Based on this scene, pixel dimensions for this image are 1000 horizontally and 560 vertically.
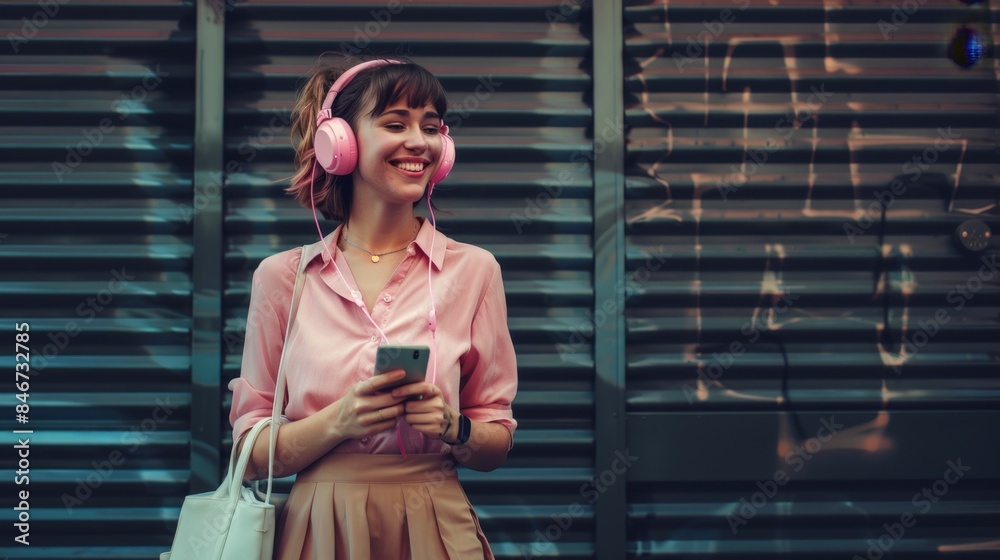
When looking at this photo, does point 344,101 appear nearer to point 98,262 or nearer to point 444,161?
point 444,161

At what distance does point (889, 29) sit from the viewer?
4.61 m

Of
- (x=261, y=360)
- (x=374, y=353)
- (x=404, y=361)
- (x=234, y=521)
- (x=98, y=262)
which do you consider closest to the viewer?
(x=404, y=361)

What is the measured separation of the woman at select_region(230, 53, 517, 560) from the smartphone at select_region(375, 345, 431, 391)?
0.03 m

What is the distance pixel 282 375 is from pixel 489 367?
556mm

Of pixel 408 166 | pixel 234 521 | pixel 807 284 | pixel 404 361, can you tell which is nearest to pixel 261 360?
pixel 234 521

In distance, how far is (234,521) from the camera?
212 cm

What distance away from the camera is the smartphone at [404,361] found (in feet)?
6.49

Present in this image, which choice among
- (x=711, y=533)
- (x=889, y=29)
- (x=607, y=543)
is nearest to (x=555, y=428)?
(x=607, y=543)

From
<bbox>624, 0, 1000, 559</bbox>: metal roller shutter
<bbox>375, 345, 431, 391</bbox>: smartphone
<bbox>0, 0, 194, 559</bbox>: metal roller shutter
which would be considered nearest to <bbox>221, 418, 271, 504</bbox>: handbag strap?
<bbox>375, 345, 431, 391</bbox>: smartphone

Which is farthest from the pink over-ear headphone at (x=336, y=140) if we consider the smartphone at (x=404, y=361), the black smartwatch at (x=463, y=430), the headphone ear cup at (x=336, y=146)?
the black smartwatch at (x=463, y=430)

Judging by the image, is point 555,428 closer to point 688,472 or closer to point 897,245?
point 688,472

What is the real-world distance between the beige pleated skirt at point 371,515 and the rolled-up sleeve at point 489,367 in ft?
0.70

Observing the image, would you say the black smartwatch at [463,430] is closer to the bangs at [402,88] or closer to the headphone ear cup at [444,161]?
the headphone ear cup at [444,161]

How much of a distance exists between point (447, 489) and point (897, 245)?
324cm
